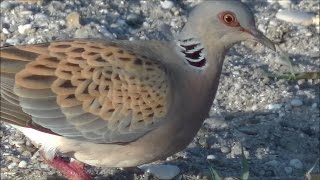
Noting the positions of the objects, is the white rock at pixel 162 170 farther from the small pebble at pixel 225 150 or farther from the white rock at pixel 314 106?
the white rock at pixel 314 106

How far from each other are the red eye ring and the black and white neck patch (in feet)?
0.69

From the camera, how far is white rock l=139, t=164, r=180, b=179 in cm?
682

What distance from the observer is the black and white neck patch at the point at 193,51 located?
639cm

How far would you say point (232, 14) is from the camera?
21.1 feet

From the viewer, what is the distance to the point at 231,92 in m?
7.77

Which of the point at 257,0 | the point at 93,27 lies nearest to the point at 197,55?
the point at 93,27

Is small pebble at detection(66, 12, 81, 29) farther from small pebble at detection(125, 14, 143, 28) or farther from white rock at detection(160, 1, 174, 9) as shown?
white rock at detection(160, 1, 174, 9)

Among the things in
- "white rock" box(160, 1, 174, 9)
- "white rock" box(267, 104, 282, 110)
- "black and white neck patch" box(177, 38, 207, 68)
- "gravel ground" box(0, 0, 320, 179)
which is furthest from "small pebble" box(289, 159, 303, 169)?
"white rock" box(160, 1, 174, 9)

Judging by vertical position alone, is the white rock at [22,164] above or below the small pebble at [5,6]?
below

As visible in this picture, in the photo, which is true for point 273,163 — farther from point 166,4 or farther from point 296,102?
point 166,4

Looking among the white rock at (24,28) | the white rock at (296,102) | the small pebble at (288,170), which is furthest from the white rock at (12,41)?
the small pebble at (288,170)

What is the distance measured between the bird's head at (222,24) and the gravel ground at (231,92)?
0.98 m

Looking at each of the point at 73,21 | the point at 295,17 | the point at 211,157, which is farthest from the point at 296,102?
the point at 73,21

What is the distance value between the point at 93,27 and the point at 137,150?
2036 mm
